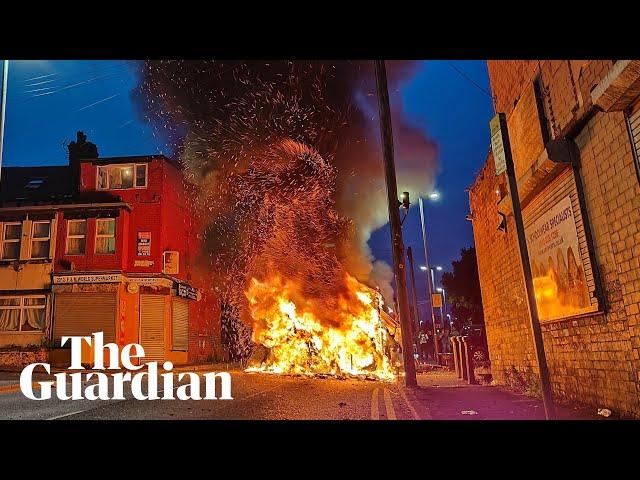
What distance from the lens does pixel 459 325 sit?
4012cm

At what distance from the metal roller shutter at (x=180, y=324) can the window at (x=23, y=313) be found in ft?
18.9

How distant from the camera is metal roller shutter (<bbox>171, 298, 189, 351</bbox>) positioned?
2464 centimetres

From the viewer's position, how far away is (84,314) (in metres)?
22.0

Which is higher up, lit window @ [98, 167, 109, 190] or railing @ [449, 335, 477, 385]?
lit window @ [98, 167, 109, 190]

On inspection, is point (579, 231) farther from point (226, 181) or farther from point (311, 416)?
point (226, 181)

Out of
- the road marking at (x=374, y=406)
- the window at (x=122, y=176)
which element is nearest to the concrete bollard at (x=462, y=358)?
Answer: the road marking at (x=374, y=406)

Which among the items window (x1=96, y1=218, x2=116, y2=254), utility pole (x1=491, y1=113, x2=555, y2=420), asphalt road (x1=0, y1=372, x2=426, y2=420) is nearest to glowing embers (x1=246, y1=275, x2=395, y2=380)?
asphalt road (x1=0, y1=372, x2=426, y2=420)

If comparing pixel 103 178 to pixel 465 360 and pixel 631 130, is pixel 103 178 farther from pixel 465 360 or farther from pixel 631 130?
pixel 631 130

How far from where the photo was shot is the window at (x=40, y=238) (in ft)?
72.0

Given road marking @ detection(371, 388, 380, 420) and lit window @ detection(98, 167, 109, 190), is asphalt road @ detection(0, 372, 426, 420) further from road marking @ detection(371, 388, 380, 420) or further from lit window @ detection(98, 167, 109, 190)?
lit window @ detection(98, 167, 109, 190)

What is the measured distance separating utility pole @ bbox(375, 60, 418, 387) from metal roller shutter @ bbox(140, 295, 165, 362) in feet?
49.9

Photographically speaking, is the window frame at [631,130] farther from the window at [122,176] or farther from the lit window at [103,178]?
the lit window at [103,178]
